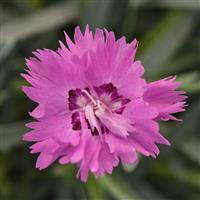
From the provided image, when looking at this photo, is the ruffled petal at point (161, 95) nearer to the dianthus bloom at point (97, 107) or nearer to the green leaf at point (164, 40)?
the dianthus bloom at point (97, 107)

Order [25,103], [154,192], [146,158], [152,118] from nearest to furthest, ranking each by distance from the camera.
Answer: [152,118], [146,158], [154,192], [25,103]

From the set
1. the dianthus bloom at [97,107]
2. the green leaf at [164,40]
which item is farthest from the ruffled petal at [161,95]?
the green leaf at [164,40]

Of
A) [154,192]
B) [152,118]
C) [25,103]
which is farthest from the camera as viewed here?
[25,103]

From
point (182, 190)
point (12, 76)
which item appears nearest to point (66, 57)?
point (12, 76)

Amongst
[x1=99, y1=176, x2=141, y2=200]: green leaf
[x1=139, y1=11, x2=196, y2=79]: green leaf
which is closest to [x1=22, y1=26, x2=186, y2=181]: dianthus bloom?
[x1=99, y1=176, x2=141, y2=200]: green leaf

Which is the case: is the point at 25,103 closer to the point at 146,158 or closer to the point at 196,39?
the point at 146,158

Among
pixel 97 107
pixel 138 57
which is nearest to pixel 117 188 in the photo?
pixel 138 57

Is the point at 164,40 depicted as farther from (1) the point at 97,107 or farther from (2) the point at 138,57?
(1) the point at 97,107
